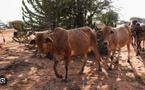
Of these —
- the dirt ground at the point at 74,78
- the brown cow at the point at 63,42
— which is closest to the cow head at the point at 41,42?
the brown cow at the point at 63,42

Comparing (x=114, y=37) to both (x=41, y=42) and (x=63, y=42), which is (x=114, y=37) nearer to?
(x=63, y=42)

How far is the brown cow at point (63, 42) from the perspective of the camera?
12.4 ft

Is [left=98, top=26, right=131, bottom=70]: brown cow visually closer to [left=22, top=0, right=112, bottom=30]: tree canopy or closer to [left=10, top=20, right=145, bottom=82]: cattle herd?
[left=10, top=20, right=145, bottom=82]: cattle herd

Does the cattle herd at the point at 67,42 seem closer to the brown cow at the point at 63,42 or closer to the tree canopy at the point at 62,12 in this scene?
the brown cow at the point at 63,42

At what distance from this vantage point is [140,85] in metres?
4.41

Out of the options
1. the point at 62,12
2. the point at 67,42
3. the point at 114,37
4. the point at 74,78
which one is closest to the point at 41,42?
the point at 67,42

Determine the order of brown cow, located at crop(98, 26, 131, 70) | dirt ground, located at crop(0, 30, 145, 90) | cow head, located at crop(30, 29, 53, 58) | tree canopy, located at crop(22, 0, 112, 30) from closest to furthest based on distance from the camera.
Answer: cow head, located at crop(30, 29, 53, 58) → dirt ground, located at crop(0, 30, 145, 90) → brown cow, located at crop(98, 26, 131, 70) → tree canopy, located at crop(22, 0, 112, 30)

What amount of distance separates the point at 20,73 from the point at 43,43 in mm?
2283

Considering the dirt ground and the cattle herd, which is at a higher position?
the cattle herd

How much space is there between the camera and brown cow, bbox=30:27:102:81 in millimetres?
3777

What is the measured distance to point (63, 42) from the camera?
14.4 feet

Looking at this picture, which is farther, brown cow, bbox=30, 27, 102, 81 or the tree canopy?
the tree canopy

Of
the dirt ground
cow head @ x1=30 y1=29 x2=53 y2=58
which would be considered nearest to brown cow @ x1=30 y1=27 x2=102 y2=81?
cow head @ x1=30 y1=29 x2=53 y2=58

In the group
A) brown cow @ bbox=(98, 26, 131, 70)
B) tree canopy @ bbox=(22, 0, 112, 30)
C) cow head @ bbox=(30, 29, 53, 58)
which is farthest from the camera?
tree canopy @ bbox=(22, 0, 112, 30)
